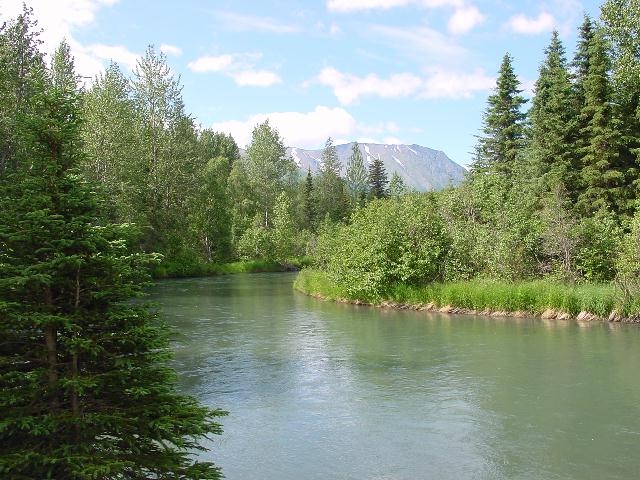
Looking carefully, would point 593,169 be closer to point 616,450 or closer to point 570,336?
point 570,336

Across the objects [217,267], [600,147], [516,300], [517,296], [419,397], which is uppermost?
[600,147]

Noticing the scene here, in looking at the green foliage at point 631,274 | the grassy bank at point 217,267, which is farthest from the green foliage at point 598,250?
the grassy bank at point 217,267

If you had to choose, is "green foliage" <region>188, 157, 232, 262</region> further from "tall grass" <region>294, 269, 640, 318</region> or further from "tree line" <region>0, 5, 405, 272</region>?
"tall grass" <region>294, 269, 640, 318</region>

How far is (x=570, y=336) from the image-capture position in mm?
19719

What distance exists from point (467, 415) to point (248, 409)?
172 inches

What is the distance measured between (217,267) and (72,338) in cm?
5169

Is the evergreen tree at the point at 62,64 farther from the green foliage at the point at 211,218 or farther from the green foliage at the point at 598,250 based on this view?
the green foliage at the point at 598,250

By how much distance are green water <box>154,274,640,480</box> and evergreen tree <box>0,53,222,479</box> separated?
3955 mm

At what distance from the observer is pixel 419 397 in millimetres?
12852

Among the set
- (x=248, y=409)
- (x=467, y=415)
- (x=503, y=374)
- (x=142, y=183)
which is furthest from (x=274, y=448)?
(x=142, y=183)

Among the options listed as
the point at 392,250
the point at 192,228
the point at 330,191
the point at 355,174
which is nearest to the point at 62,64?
the point at 192,228

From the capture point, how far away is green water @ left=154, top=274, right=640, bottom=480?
925cm

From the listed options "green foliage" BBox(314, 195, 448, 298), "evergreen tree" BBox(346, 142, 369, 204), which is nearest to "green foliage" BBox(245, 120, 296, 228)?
"evergreen tree" BBox(346, 142, 369, 204)

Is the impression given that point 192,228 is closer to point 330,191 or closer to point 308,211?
point 308,211
